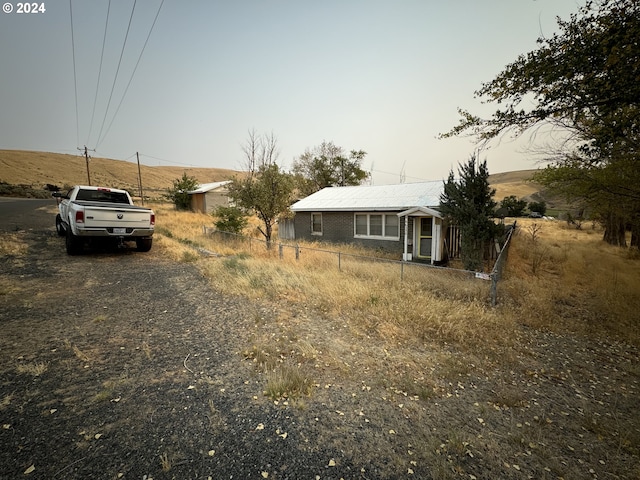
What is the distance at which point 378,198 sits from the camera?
15.1m

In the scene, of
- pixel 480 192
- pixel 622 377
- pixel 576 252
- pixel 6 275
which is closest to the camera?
pixel 622 377

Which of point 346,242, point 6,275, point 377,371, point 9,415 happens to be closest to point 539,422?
point 377,371

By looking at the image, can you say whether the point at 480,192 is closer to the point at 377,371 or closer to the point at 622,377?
the point at 622,377

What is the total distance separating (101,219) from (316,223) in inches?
423

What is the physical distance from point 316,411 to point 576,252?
18.9 metres

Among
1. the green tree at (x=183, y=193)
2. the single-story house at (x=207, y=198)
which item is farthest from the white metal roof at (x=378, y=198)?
the green tree at (x=183, y=193)

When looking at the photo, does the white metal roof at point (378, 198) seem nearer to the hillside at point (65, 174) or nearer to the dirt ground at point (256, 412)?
the dirt ground at point (256, 412)

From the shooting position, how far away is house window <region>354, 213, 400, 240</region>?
13.9m

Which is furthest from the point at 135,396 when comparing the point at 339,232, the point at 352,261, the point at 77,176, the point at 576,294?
the point at 77,176

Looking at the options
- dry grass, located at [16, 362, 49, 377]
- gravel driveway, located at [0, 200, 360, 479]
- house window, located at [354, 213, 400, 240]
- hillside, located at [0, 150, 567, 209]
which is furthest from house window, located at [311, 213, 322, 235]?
hillside, located at [0, 150, 567, 209]

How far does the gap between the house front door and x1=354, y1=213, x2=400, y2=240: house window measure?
3.88 ft

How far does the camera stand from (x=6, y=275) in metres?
6.94

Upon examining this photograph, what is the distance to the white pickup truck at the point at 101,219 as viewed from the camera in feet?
26.9

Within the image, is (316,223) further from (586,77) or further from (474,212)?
(586,77)
